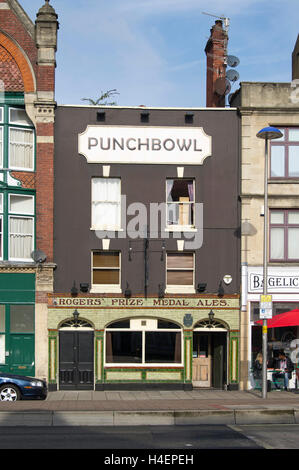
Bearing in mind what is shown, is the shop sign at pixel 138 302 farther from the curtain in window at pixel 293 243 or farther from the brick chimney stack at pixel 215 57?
the brick chimney stack at pixel 215 57

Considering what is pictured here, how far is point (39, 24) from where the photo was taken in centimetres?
2603

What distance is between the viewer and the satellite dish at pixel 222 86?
98.1 feet

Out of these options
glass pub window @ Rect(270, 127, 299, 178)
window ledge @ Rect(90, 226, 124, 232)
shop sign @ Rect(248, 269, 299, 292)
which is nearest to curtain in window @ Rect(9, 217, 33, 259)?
window ledge @ Rect(90, 226, 124, 232)

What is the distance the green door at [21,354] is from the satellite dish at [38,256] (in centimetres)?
317

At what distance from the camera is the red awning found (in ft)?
79.0

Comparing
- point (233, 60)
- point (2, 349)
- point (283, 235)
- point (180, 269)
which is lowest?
point (2, 349)

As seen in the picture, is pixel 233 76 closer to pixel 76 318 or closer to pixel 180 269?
pixel 180 269

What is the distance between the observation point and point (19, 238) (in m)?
25.8

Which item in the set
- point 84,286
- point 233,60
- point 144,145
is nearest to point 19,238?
point 84,286

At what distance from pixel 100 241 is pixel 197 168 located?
5348 mm

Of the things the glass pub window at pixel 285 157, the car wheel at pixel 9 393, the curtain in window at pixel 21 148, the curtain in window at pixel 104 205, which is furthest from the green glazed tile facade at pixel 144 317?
Answer: the curtain in window at pixel 21 148

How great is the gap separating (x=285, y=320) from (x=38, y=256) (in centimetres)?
1051

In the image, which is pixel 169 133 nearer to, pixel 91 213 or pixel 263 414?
pixel 91 213
